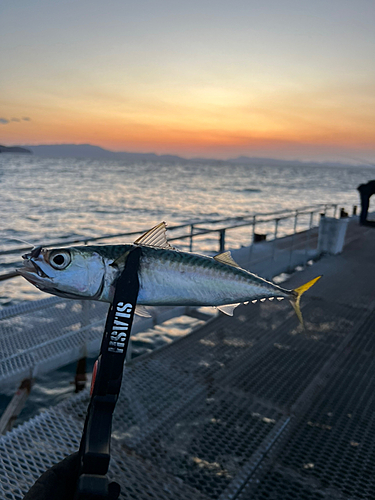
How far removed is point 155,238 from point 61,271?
0.34m

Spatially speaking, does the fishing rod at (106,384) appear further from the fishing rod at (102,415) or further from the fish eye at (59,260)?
the fish eye at (59,260)

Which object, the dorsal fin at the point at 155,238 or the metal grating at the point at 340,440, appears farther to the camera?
the metal grating at the point at 340,440

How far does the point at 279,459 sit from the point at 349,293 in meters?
5.37

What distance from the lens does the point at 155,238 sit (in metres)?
1.37

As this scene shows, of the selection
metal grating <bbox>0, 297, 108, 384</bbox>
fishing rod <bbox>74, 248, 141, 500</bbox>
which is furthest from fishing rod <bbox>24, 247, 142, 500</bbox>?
metal grating <bbox>0, 297, 108, 384</bbox>

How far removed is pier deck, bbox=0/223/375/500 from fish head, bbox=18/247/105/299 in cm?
238

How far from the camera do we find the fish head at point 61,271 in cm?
118

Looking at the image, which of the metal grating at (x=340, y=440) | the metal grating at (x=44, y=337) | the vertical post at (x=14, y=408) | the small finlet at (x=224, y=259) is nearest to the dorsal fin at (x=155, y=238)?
the small finlet at (x=224, y=259)

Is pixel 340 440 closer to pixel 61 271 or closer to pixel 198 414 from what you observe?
pixel 198 414

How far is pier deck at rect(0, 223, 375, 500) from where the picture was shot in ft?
10.3

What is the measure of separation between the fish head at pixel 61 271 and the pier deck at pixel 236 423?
238cm

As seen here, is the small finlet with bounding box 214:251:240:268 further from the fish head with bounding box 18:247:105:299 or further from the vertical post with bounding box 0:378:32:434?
the vertical post with bounding box 0:378:32:434

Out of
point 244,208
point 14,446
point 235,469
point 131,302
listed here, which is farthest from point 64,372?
point 244,208

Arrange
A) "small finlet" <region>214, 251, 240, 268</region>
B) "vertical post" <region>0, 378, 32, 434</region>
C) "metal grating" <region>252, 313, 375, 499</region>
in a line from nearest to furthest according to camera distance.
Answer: "small finlet" <region>214, 251, 240, 268</region>
"metal grating" <region>252, 313, 375, 499</region>
"vertical post" <region>0, 378, 32, 434</region>
